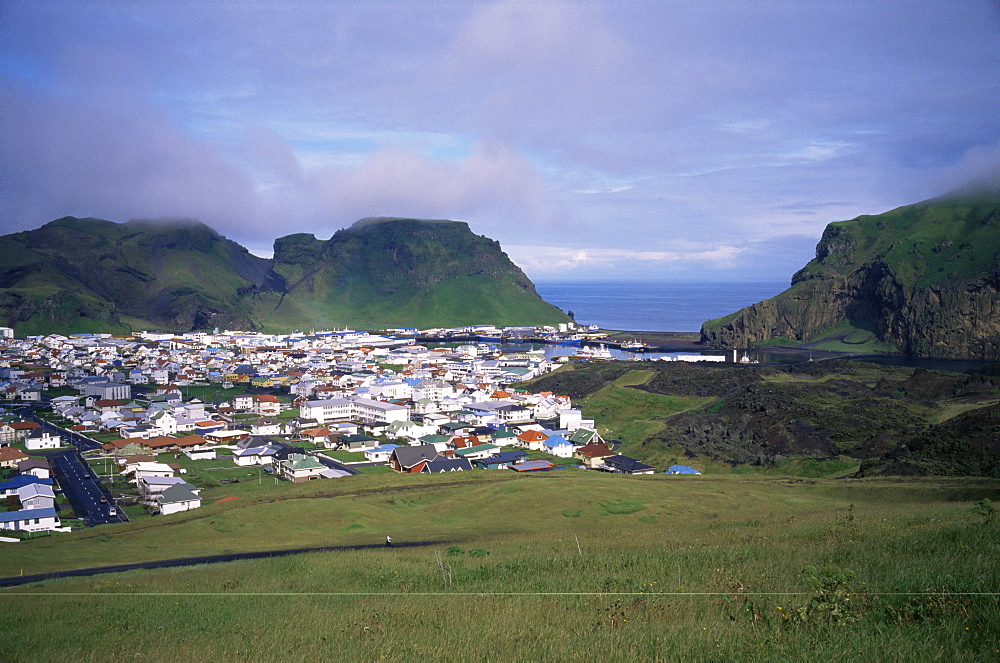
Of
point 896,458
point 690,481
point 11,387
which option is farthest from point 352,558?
point 11,387

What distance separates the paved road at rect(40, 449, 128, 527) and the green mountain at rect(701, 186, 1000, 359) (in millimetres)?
104277

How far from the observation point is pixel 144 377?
79.8 meters

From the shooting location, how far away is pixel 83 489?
34500 millimetres

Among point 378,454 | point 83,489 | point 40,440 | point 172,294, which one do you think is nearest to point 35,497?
point 83,489

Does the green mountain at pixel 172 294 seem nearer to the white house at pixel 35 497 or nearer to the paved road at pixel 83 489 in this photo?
the paved road at pixel 83 489

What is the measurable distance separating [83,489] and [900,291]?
387ft

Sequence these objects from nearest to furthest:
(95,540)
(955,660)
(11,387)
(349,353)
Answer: (955,660)
(95,540)
(11,387)
(349,353)

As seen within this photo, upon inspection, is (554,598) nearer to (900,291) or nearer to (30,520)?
(30,520)

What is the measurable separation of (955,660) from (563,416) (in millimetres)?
49010

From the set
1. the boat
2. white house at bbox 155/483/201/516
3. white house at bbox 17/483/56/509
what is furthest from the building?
the boat

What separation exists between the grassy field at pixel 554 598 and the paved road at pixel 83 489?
8.51 metres

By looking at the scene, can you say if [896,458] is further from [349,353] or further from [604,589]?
[349,353]

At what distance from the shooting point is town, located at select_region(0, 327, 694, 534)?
34562 mm

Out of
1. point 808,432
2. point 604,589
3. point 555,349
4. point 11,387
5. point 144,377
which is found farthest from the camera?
point 555,349
